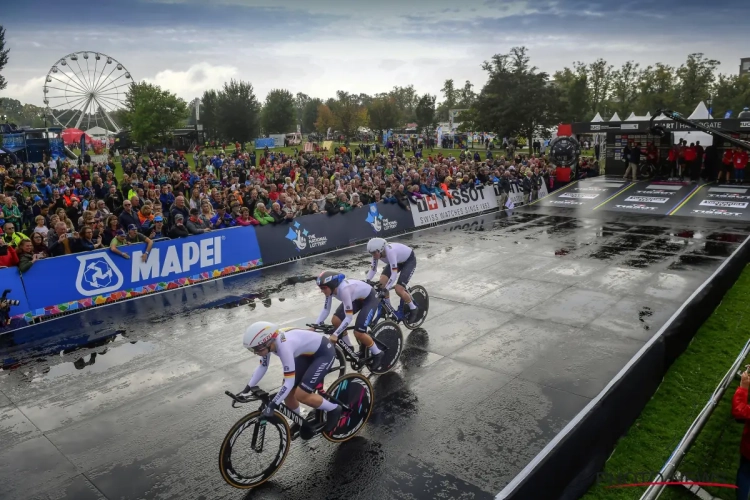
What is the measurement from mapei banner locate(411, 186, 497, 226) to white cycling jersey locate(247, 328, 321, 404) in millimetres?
15150

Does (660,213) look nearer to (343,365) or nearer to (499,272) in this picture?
(499,272)

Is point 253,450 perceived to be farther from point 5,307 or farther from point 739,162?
point 739,162

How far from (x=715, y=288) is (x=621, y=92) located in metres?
65.6

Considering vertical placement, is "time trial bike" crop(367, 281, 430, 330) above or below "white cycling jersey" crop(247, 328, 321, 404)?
below

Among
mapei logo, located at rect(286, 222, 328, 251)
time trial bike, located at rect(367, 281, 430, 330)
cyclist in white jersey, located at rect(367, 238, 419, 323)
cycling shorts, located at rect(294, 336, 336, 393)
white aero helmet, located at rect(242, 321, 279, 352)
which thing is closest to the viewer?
white aero helmet, located at rect(242, 321, 279, 352)

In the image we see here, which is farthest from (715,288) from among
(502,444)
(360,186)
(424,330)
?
(360,186)

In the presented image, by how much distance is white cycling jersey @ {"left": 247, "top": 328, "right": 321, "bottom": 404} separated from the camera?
5.64 metres

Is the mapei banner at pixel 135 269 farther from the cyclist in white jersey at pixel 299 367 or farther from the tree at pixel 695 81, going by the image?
the tree at pixel 695 81

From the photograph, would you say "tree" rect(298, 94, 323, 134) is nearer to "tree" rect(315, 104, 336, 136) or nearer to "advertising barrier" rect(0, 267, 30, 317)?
"tree" rect(315, 104, 336, 136)

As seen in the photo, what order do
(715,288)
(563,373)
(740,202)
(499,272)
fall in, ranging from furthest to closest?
(740,202) → (499,272) → (715,288) → (563,373)

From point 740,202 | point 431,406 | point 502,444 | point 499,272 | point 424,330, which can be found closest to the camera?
point 502,444

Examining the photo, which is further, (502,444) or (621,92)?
(621,92)

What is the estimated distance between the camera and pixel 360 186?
65.1ft

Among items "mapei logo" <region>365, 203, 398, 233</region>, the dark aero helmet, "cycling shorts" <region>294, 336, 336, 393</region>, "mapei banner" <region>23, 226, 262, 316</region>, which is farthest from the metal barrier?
"mapei logo" <region>365, 203, 398, 233</region>
